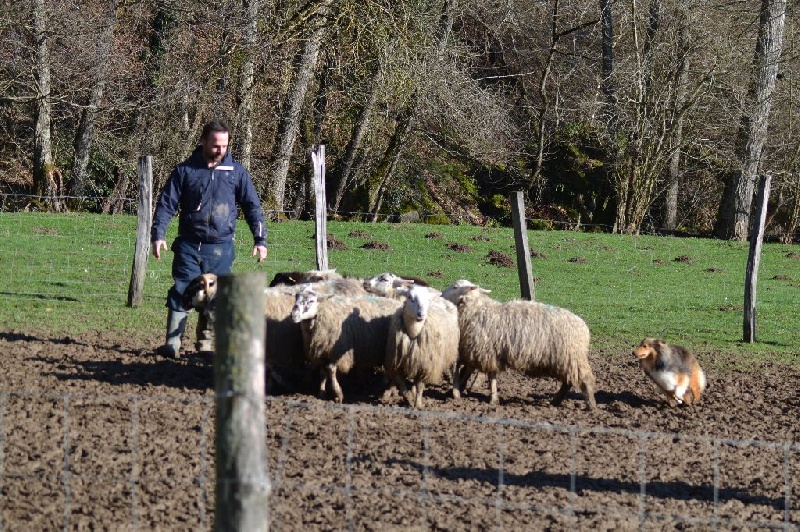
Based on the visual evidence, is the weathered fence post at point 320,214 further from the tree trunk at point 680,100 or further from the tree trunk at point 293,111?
the tree trunk at point 680,100

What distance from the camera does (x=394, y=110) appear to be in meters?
28.5

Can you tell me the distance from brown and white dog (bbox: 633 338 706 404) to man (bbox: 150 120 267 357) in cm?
379

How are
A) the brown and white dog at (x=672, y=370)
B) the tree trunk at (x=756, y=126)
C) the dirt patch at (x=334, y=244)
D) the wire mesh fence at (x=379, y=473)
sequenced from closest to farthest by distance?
the wire mesh fence at (x=379, y=473) → the brown and white dog at (x=672, y=370) → the dirt patch at (x=334, y=244) → the tree trunk at (x=756, y=126)

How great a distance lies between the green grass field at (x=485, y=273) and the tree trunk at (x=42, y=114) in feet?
12.4

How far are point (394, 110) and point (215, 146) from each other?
18.9 meters

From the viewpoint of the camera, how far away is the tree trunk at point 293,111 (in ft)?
82.0

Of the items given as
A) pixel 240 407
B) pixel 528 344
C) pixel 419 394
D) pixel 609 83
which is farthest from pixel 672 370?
pixel 609 83

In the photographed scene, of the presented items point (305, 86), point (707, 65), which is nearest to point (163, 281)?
point (305, 86)

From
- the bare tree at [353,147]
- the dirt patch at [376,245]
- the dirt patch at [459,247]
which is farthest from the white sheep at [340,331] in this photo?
the bare tree at [353,147]

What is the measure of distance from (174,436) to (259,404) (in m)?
3.97

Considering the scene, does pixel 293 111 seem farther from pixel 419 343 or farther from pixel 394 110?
pixel 419 343

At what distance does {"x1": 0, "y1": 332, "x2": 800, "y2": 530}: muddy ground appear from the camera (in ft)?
Result: 20.7

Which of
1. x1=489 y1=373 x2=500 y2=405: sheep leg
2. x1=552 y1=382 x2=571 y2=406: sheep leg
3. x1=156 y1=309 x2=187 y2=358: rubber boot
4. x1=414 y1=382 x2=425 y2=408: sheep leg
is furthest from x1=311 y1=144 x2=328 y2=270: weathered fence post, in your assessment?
x1=552 y1=382 x2=571 y2=406: sheep leg

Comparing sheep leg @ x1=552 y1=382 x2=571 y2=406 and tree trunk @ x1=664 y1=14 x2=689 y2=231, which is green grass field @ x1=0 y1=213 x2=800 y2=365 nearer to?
sheep leg @ x1=552 y1=382 x2=571 y2=406
